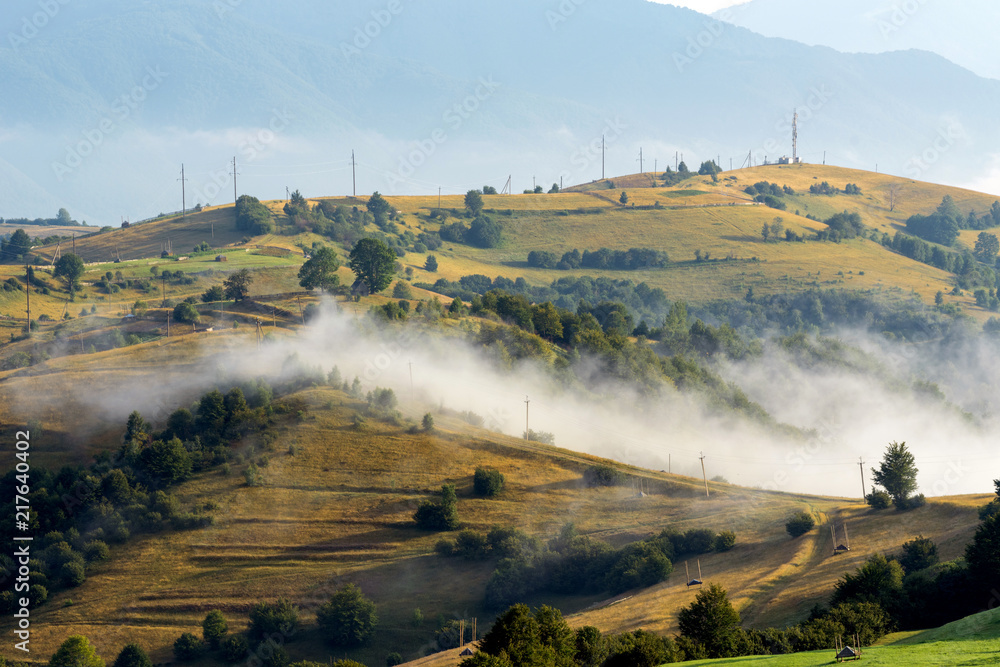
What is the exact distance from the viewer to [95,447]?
3605 inches

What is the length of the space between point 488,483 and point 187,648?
28.6 meters

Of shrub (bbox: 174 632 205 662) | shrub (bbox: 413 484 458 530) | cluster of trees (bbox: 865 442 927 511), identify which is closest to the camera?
shrub (bbox: 174 632 205 662)

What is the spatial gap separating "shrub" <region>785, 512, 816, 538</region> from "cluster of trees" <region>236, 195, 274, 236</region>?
446 ft

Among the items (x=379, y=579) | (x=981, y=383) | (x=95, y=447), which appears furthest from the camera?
(x=981, y=383)

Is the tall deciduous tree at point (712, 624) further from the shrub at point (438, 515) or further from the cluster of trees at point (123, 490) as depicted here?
the cluster of trees at point (123, 490)

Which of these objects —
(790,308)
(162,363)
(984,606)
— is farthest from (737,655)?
(790,308)

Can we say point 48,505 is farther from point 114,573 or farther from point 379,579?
point 379,579

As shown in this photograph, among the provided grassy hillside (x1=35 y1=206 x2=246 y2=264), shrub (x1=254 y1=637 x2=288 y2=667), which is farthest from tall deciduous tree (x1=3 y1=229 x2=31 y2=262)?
shrub (x1=254 y1=637 x2=288 y2=667)

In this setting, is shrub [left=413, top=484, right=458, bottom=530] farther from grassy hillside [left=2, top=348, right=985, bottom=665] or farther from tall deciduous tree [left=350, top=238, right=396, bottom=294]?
tall deciduous tree [left=350, top=238, right=396, bottom=294]

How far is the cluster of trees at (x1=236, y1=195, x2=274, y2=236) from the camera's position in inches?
7343

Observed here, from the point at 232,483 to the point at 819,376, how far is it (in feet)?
334

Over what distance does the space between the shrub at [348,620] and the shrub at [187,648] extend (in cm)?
852

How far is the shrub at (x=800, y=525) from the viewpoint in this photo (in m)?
72.1

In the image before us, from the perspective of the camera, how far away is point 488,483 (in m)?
85.2
